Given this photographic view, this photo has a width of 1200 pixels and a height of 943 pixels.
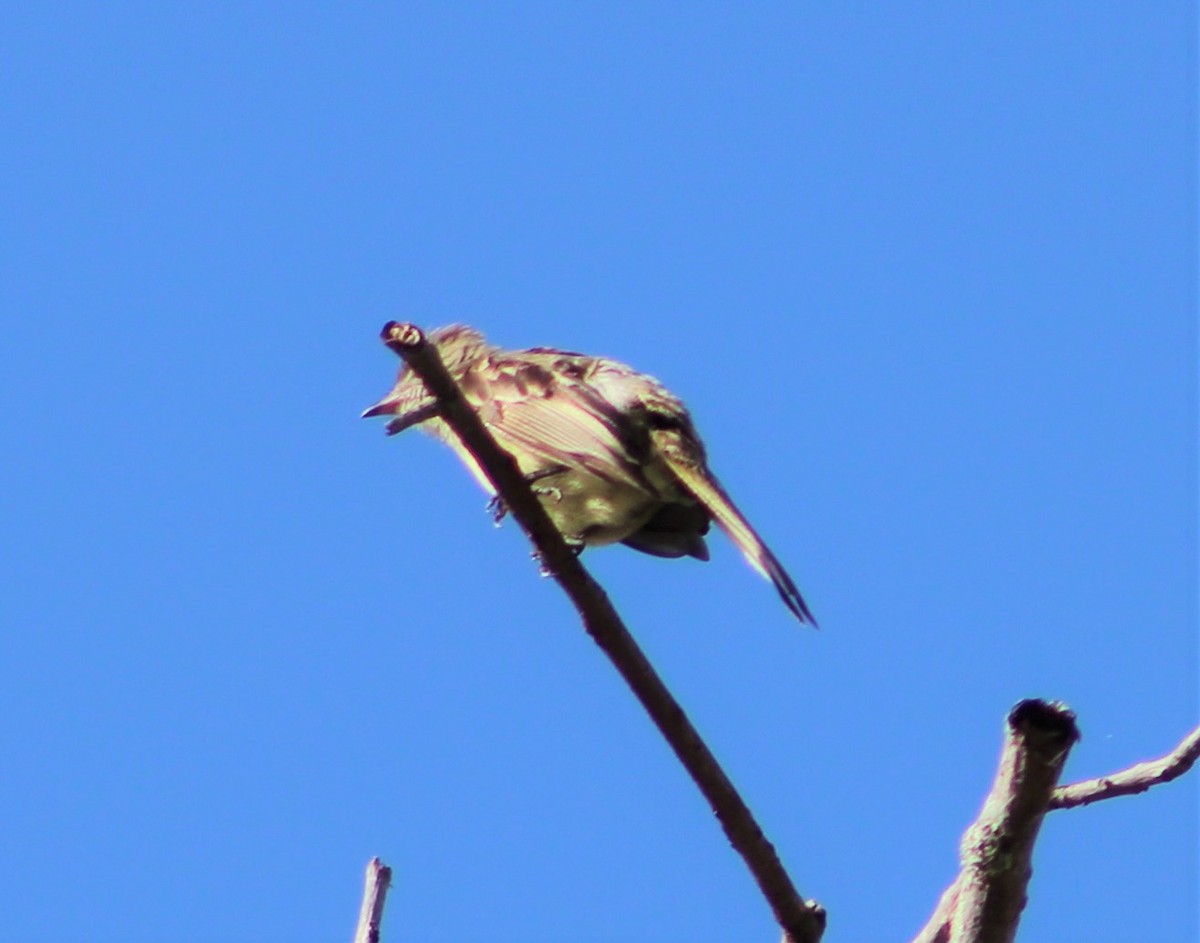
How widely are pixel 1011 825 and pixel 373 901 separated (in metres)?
1.42

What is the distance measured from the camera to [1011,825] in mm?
2768

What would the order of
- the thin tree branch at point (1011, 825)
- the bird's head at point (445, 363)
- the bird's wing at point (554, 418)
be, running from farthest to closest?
the bird's head at point (445, 363) → the bird's wing at point (554, 418) → the thin tree branch at point (1011, 825)

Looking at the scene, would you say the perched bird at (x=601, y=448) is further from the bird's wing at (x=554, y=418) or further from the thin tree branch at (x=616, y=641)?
the thin tree branch at (x=616, y=641)

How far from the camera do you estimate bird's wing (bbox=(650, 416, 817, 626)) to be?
5555mm

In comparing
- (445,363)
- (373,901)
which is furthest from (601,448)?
(373,901)

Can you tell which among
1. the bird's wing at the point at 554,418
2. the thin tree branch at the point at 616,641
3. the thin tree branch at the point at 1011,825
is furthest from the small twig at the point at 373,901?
the bird's wing at the point at 554,418

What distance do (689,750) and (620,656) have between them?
0.32m

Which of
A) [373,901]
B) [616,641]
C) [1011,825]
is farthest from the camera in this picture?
[616,641]

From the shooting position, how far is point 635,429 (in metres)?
6.66

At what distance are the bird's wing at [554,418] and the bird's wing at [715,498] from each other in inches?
5.5

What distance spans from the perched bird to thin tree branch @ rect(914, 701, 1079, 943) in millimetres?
3061

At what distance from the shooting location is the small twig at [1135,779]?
352cm

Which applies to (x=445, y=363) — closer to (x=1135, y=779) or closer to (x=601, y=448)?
(x=601, y=448)

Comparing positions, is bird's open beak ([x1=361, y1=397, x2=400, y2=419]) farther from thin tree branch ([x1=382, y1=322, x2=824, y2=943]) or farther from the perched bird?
thin tree branch ([x1=382, y1=322, x2=824, y2=943])
